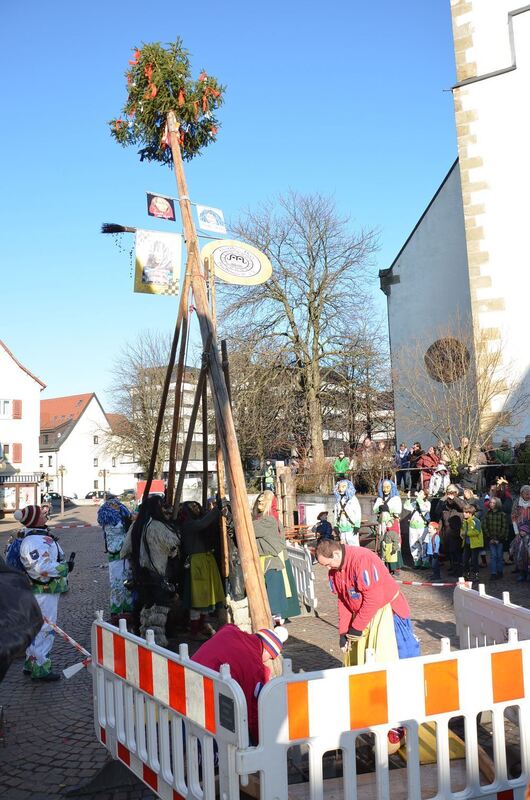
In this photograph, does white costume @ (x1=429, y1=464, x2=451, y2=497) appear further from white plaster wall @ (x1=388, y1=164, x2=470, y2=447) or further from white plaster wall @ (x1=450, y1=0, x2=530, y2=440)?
white plaster wall @ (x1=388, y1=164, x2=470, y2=447)

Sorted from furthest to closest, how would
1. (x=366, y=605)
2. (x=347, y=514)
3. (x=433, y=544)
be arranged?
(x=433, y=544) → (x=347, y=514) → (x=366, y=605)

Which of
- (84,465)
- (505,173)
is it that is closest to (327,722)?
(505,173)

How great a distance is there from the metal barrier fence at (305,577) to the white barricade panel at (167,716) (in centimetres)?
564

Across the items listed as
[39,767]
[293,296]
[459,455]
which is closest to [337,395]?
[293,296]

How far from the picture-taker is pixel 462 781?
13.7 feet

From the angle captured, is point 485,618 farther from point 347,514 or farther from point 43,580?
point 347,514

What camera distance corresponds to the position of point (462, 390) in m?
19.1

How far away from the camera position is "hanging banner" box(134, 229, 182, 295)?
745 cm

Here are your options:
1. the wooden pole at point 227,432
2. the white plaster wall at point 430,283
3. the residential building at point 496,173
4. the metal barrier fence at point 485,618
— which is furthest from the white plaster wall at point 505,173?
the wooden pole at point 227,432

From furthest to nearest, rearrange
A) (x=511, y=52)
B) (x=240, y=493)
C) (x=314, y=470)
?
(x=314, y=470)
(x=511, y=52)
(x=240, y=493)

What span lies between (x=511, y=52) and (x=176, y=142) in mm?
15019

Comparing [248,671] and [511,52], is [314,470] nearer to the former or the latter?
[511,52]

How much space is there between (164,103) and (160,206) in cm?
102

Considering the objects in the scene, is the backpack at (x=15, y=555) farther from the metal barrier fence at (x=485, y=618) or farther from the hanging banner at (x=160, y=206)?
the metal barrier fence at (x=485, y=618)
